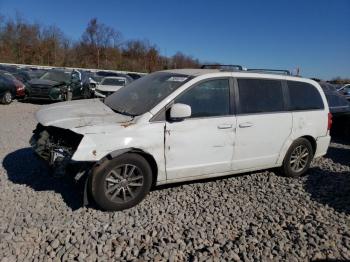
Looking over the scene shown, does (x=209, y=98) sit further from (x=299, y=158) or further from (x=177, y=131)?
(x=299, y=158)

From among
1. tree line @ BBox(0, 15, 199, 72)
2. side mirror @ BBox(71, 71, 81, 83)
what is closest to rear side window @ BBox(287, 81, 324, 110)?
side mirror @ BBox(71, 71, 81, 83)

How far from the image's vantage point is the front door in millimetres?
4273

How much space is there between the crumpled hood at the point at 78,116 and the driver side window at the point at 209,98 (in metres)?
0.87

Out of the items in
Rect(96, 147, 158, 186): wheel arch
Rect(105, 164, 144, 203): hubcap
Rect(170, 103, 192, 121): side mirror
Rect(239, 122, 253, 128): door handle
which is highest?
Rect(170, 103, 192, 121): side mirror

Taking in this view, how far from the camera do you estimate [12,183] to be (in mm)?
4605

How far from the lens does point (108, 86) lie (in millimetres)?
16625

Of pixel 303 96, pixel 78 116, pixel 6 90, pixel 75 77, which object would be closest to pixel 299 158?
pixel 303 96

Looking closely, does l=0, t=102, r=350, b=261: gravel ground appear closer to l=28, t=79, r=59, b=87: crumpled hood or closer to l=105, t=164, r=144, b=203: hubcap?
l=105, t=164, r=144, b=203: hubcap

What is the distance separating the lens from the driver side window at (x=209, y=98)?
440 centimetres

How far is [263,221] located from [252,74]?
2271 millimetres

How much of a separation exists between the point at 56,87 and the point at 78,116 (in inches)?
454

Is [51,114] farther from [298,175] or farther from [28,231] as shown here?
[298,175]

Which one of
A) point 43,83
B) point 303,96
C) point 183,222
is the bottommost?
point 183,222

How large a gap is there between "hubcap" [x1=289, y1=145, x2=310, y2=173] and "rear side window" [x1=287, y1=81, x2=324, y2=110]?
28.2 inches
